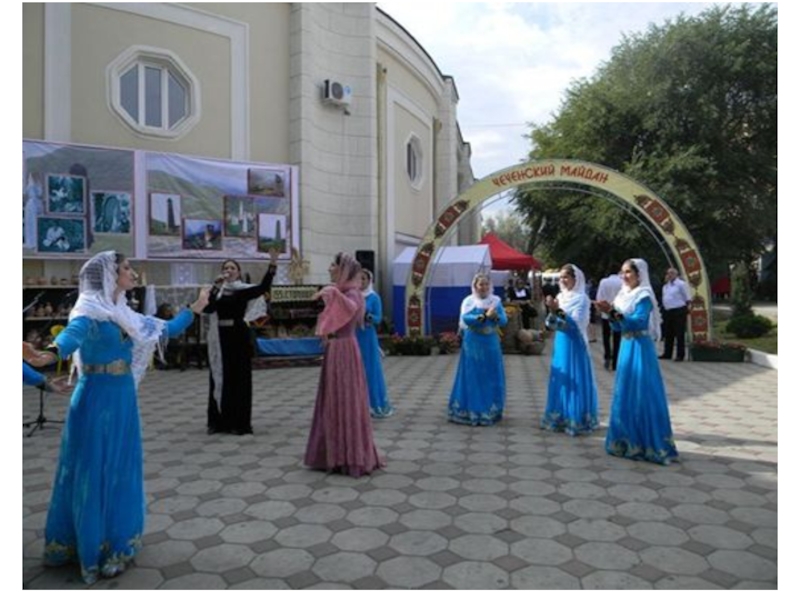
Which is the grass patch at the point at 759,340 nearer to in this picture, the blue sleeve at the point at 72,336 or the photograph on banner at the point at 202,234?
the photograph on banner at the point at 202,234

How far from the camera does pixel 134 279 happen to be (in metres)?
3.35

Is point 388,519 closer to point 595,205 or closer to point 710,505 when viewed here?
point 710,505

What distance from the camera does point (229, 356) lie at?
19.8ft

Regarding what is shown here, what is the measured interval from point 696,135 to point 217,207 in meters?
15.3

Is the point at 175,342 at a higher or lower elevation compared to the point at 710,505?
higher

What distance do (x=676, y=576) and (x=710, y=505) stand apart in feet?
3.83

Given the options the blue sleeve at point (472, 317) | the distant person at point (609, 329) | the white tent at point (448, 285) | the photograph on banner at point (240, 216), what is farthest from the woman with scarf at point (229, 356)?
the white tent at point (448, 285)

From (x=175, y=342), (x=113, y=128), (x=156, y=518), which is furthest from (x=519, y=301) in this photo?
(x=156, y=518)

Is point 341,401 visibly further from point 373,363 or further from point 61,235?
point 61,235

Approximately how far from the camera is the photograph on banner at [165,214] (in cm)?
1039

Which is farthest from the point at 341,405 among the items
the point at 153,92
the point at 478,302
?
the point at 153,92

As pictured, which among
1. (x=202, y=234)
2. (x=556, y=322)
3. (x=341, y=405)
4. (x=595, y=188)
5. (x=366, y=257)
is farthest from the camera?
(x=366, y=257)

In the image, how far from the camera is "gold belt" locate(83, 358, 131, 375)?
3.09 m

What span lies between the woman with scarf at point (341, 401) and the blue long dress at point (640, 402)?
199cm
